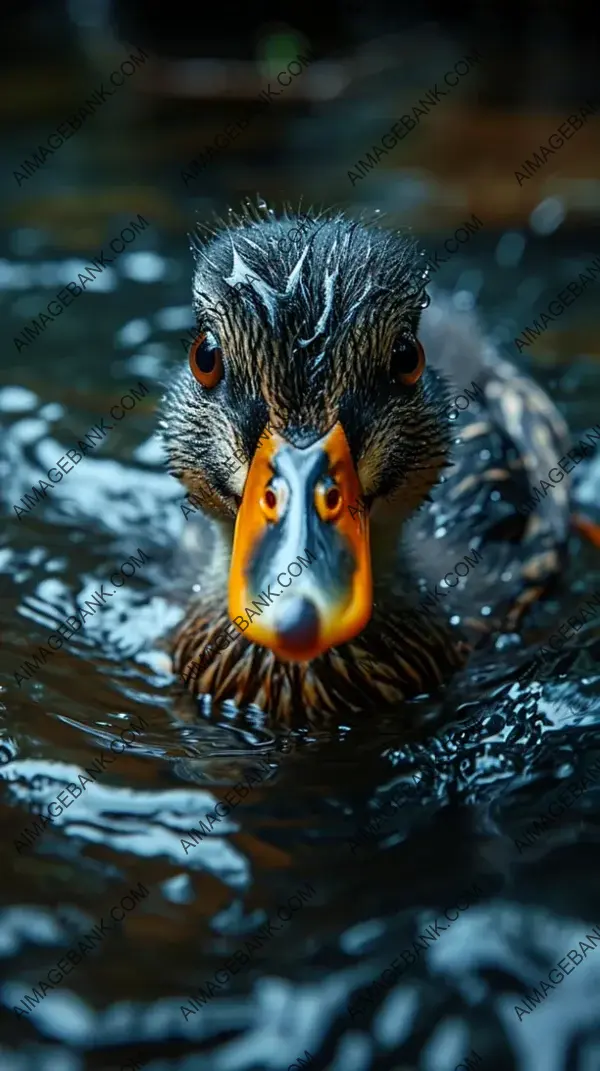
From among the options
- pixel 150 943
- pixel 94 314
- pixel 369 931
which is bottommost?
pixel 150 943

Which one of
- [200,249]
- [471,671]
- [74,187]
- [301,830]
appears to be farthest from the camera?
[74,187]

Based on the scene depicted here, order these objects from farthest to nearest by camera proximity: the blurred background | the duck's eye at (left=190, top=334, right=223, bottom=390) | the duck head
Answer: the duck's eye at (left=190, top=334, right=223, bottom=390) → the duck head → the blurred background

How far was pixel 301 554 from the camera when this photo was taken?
2869 mm

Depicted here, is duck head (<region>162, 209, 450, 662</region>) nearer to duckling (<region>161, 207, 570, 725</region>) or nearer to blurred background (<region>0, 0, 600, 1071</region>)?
duckling (<region>161, 207, 570, 725</region>)

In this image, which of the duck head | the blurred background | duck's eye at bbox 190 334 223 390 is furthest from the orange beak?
the blurred background

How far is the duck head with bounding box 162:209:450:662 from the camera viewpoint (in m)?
2.88

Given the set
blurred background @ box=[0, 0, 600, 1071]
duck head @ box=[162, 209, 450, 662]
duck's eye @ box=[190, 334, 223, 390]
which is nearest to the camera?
blurred background @ box=[0, 0, 600, 1071]

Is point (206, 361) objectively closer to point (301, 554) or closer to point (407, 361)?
point (407, 361)

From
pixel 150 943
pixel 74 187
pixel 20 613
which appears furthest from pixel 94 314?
pixel 150 943

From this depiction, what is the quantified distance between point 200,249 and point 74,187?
14.1 ft

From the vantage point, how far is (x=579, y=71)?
10.1m

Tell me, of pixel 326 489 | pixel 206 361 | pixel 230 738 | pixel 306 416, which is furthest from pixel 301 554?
pixel 230 738

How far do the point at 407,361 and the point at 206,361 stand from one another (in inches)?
20.1

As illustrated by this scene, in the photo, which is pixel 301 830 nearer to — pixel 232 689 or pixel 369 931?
pixel 369 931
